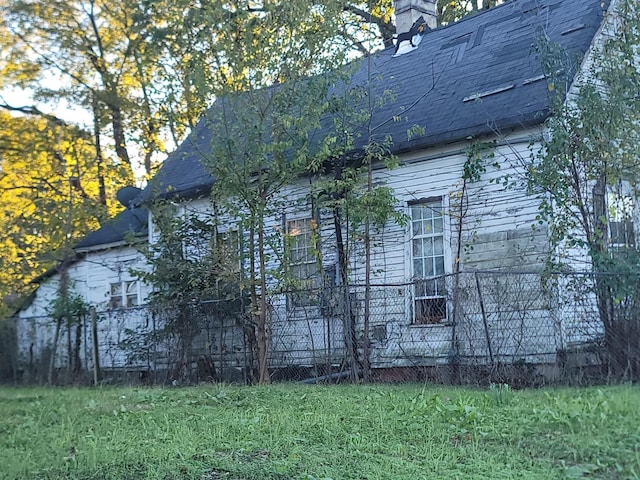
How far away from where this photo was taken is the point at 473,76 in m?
13.7

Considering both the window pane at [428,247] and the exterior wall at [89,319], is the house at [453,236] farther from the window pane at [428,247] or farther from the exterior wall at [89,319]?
the exterior wall at [89,319]

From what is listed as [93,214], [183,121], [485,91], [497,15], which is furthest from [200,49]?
[93,214]

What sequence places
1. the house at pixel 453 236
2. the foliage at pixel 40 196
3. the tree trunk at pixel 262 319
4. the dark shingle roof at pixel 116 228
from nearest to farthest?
the house at pixel 453 236 → the tree trunk at pixel 262 319 → the dark shingle roof at pixel 116 228 → the foliage at pixel 40 196

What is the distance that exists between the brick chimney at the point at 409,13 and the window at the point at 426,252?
236 inches

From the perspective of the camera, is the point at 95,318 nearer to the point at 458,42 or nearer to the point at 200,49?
the point at 200,49

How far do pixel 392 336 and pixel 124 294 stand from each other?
10.5 metres

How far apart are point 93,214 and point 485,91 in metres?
14.7

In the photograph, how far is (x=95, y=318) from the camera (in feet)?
55.3

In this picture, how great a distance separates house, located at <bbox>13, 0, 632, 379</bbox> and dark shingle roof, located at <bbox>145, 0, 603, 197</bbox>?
0.03 metres

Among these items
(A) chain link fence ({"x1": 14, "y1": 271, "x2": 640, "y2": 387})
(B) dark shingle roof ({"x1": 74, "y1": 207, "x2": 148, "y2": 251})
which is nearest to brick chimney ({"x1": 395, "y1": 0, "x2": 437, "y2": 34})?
(A) chain link fence ({"x1": 14, "y1": 271, "x2": 640, "y2": 387})

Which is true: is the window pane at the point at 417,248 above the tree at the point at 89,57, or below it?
below

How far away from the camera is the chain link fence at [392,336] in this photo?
9.62 metres

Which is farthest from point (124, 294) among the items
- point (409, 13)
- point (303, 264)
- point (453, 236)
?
point (453, 236)

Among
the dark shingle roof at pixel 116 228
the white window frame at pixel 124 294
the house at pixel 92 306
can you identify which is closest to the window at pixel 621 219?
the house at pixel 92 306
